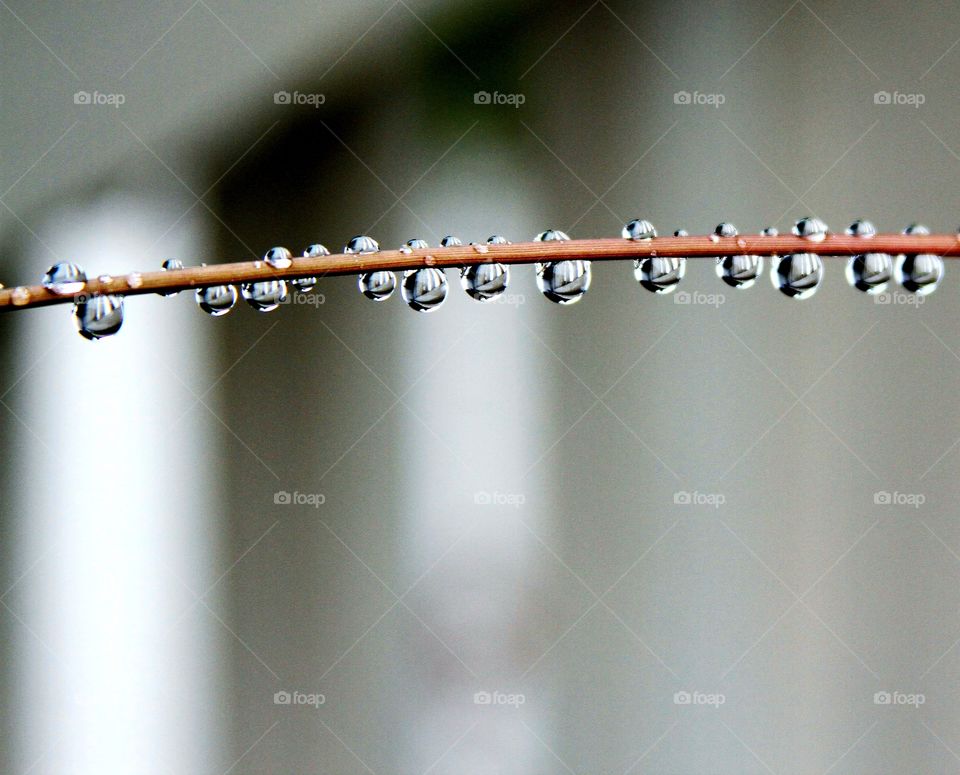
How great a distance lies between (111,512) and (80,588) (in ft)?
0.49

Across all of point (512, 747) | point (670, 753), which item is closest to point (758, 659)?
point (670, 753)

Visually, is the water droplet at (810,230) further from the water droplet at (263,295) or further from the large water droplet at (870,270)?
the water droplet at (263,295)

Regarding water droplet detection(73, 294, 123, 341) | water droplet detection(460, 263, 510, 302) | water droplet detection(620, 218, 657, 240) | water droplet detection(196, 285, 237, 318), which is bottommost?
water droplet detection(73, 294, 123, 341)

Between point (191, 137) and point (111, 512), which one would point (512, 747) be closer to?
point (111, 512)

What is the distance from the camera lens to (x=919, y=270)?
174 millimetres

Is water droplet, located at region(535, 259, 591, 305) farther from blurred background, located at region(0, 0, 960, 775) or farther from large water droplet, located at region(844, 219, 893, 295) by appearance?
blurred background, located at region(0, 0, 960, 775)

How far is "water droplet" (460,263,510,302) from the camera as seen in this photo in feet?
0.57

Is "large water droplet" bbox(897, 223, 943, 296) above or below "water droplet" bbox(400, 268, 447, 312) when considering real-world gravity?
below

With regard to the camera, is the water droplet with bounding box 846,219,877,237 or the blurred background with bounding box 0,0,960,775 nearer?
the water droplet with bounding box 846,219,877,237

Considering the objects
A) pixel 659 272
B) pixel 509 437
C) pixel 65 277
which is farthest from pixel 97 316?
pixel 509 437

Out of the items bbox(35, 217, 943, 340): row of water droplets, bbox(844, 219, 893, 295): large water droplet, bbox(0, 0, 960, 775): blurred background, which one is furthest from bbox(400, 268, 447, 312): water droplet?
bbox(0, 0, 960, 775): blurred background

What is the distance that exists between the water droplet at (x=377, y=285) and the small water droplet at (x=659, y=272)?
6cm

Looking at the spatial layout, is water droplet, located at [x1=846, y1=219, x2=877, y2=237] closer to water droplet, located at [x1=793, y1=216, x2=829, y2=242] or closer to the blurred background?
water droplet, located at [x1=793, y1=216, x2=829, y2=242]

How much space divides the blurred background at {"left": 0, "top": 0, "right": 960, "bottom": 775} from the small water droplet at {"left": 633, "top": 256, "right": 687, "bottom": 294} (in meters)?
1.23
